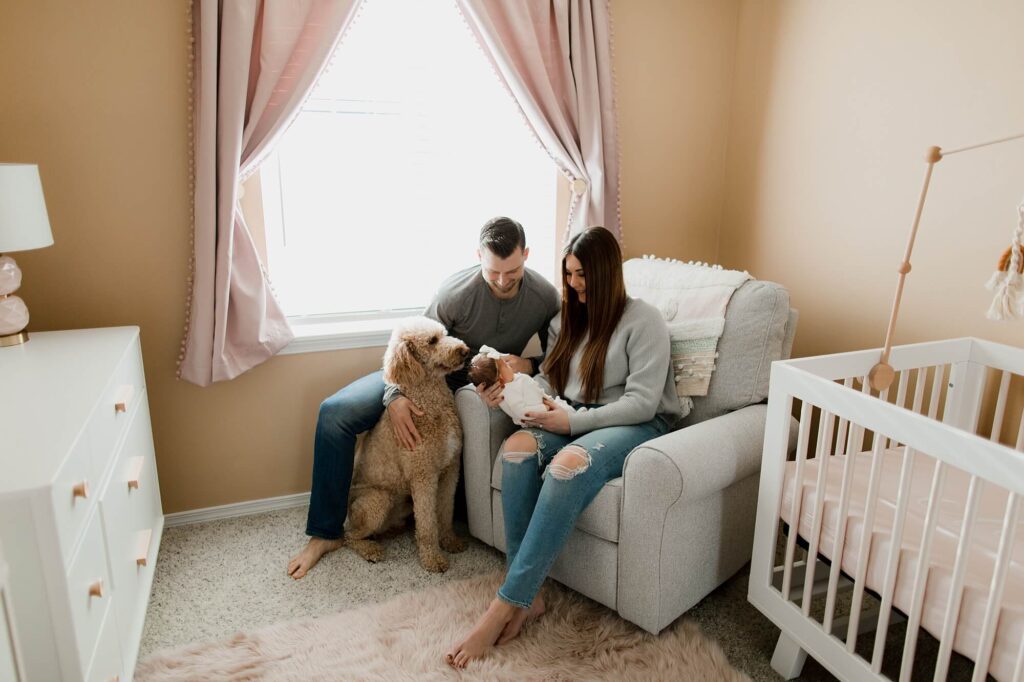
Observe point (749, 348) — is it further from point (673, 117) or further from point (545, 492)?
point (673, 117)

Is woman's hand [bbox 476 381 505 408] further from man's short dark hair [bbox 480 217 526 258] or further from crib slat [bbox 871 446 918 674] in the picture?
crib slat [bbox 871 446 918 674]

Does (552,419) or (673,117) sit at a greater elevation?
(673,117)

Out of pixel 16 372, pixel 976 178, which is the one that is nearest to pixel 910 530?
pixel 976 178

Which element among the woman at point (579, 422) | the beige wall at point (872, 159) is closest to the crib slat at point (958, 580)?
the woman at point (579, 422)

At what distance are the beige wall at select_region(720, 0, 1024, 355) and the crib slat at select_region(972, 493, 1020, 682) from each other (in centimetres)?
98

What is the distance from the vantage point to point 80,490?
1.24 metres

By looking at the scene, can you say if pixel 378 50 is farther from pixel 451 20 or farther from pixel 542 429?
pixel 542 429

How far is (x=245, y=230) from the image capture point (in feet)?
7.63

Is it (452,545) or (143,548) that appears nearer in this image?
(143,548)

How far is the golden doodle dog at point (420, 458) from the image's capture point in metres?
2.13

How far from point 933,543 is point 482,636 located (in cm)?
112

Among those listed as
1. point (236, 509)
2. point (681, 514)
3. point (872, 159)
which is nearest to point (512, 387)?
point (681, 514)

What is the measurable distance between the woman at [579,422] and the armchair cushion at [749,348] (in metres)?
0.15

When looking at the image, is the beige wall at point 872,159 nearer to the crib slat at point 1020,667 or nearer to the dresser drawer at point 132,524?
the crib slat at point 1020,667
